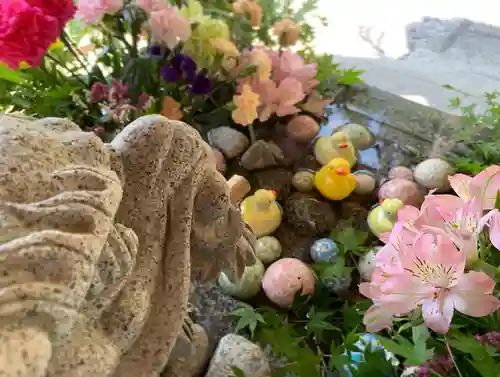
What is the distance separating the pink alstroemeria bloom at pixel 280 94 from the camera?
3.84 feet

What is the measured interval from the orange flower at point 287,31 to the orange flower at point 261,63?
0.28 feet

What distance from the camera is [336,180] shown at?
1.05 metres

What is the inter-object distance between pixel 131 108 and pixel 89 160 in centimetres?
50

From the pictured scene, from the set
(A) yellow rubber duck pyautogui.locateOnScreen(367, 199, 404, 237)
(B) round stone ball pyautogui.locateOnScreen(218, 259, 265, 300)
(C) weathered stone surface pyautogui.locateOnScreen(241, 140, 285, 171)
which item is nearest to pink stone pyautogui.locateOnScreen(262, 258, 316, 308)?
(B) round stone ball pyautogui.locateOnScreen(218, 259, 265, 300)

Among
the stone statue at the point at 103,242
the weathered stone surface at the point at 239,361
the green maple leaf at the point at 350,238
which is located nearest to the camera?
the stone statue at the point at 103,242

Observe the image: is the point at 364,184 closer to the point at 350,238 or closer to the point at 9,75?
the point at 350,238

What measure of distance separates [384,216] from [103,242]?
24.8 inches

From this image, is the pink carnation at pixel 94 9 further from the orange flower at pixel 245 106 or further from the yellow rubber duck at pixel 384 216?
the yellow rubber duck at pixel 384 216

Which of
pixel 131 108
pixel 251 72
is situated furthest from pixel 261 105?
pixel 131 108

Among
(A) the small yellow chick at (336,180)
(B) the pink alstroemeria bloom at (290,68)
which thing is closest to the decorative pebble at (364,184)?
(A) the small yellow chick at (336,180)

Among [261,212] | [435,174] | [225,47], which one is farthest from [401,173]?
[225,47]

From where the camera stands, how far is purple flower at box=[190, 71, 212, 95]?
3.61 feet

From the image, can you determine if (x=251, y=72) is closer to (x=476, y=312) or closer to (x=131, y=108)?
(x=131, y=108)

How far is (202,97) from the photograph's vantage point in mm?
1166
